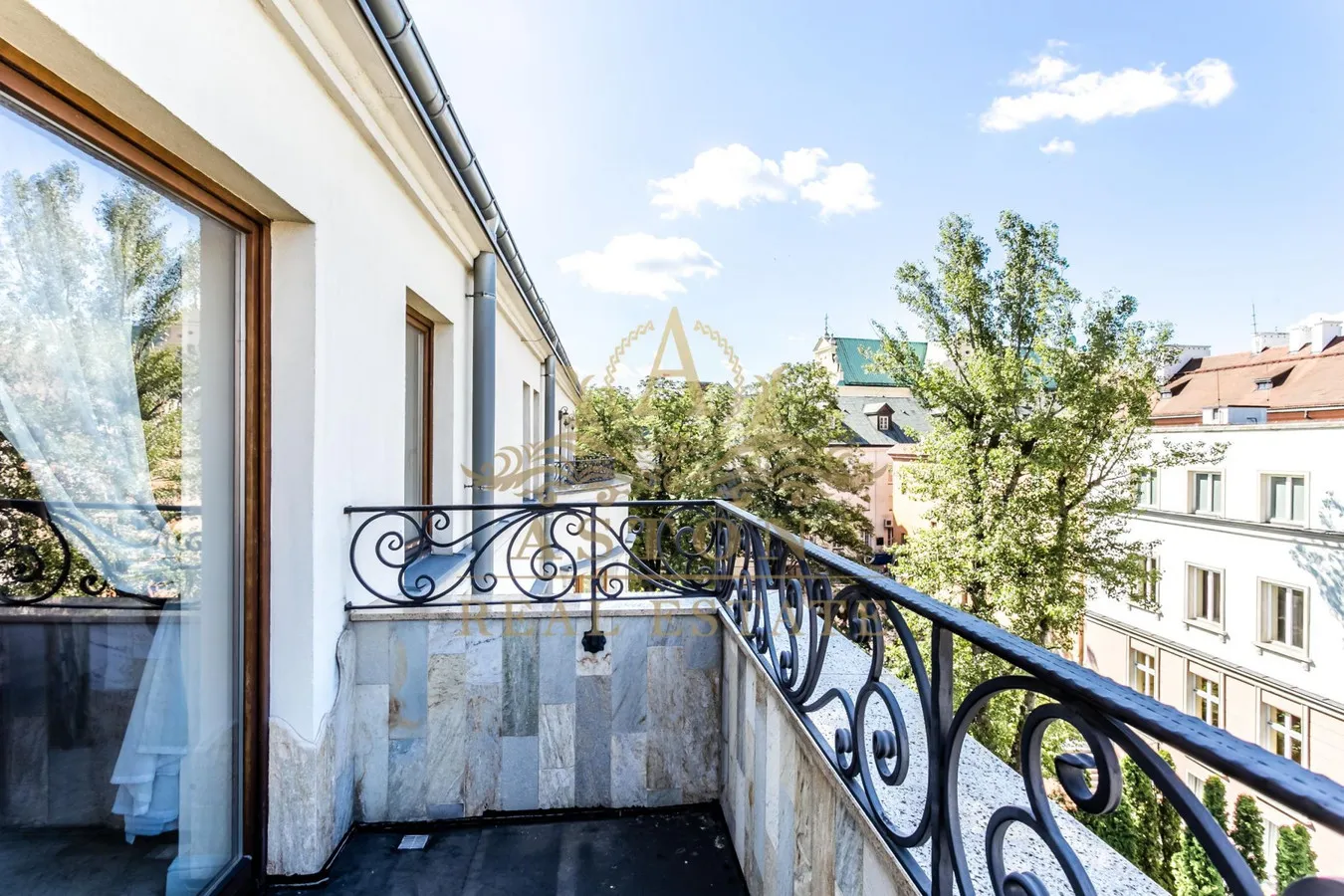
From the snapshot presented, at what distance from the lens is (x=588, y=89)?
660 cm

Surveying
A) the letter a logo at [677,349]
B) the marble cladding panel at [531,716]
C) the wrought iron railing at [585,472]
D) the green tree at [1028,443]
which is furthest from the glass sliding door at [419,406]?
the green tree at [1028,443]

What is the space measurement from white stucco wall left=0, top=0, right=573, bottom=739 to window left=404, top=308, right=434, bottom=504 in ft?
2.24

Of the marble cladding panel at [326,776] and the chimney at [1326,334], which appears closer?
the marble cladding panel at [326,776]

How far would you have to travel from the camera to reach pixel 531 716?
285cm

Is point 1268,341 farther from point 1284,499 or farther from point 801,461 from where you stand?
point 801,461

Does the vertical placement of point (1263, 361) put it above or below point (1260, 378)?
above

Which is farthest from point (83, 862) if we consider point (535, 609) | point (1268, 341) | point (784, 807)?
point (1268, 341)

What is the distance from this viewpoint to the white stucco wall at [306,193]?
59.4 inches

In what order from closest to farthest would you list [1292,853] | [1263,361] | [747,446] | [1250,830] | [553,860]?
[553,860] < [1292,853] < [1250,830] < [747,446] < [1263,361]

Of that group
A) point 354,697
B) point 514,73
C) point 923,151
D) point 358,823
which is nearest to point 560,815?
point 358,823

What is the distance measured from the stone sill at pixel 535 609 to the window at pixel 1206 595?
20703mm

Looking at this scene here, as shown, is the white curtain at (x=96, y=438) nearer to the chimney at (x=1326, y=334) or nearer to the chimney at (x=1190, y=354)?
the chimney at (x=1326, y=334)

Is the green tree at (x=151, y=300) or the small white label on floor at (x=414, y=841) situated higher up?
the green tree at (x=151, y=300)

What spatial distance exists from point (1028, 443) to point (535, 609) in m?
15.4
